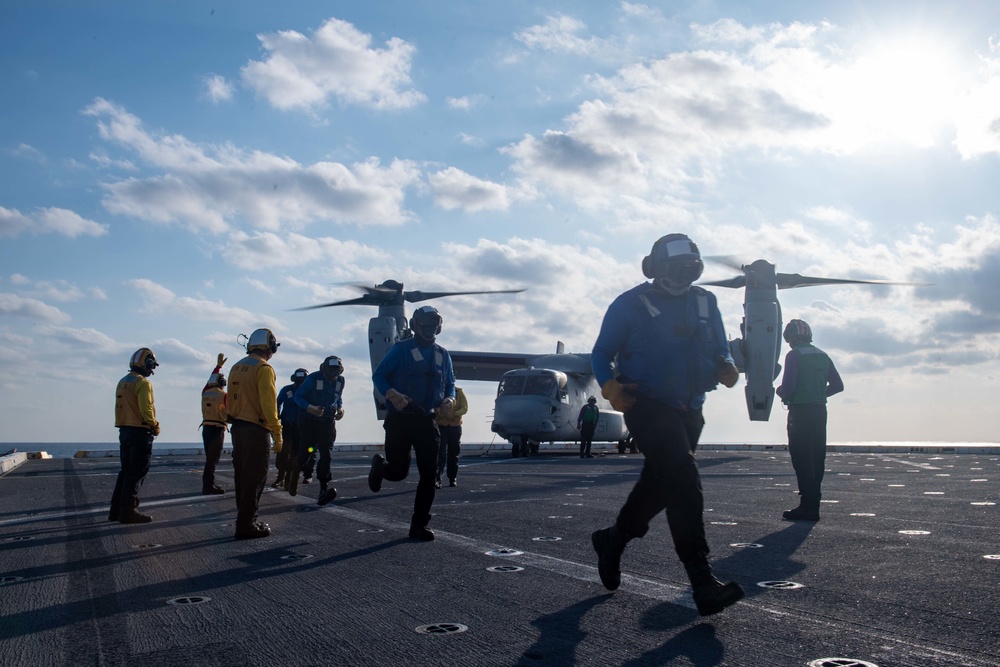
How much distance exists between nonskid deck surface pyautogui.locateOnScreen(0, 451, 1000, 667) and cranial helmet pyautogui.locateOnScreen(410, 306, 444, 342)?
1.74 meters

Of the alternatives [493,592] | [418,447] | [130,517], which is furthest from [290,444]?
[493,592]

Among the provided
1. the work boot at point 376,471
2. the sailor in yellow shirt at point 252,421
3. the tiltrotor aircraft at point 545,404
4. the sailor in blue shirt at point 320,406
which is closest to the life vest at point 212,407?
the sailor in blue shirt at point 320,406

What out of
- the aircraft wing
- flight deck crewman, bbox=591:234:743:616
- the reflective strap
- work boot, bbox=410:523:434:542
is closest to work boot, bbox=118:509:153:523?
work boot, bbox=410:523:434:542

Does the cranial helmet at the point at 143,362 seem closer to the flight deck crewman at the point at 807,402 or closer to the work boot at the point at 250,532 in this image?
the work boot at the point at 250,532

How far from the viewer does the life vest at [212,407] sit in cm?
1259

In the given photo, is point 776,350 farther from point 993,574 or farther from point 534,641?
point 534,641

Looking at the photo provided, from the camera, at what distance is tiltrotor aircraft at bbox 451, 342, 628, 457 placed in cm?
2866

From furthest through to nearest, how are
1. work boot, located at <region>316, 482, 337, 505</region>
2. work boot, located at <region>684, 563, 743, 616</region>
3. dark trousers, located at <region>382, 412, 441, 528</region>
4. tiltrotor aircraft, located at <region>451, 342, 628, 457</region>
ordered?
tiltrotor aircraft, located at <region>451, 342, 628, 457</region> → work boot, located at <region>316, 482, 337, 505</region> → dark trousers, located at <region>382, 412, 441, 528</region> → work boot, located at <region>684, 563, 743, 616</region>

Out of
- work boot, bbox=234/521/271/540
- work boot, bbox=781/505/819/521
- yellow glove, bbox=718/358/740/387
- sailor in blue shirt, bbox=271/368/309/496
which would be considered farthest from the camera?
sailor in blue shirt, bbox=271/368/309/496

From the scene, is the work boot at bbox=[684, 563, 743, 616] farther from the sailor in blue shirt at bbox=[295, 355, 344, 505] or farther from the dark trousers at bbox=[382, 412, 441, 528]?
the sailor in blue shirt at bbox=[295, 355, 344, 505]

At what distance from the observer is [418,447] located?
23.0 feet

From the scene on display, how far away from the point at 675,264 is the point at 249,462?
184 inches

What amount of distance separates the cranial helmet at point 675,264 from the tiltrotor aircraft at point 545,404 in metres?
23.8

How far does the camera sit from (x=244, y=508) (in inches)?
286
